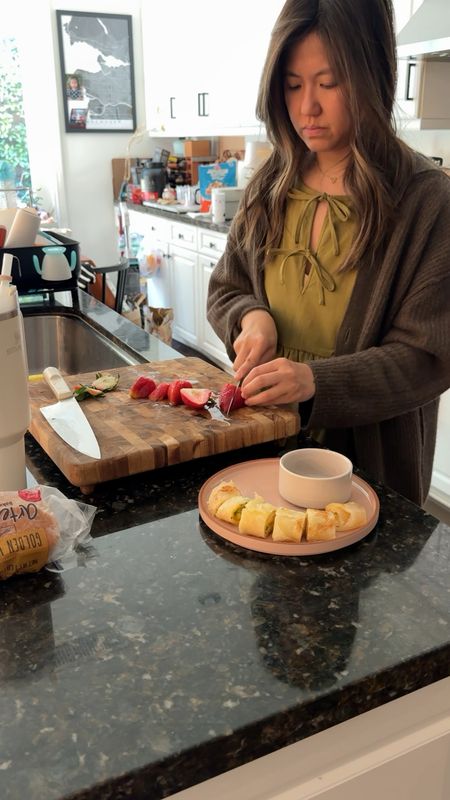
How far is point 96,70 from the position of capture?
480cm

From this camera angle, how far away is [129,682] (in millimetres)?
590

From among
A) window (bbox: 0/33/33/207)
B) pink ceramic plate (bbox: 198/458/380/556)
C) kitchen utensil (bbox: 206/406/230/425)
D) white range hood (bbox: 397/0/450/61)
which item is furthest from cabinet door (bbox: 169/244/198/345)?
pink ceramic plate (bbox: 198/458/380/556)

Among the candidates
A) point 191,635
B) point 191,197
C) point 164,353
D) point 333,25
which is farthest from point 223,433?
point 191,197

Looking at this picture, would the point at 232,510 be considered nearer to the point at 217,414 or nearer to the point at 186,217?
Result: the point at 217,414

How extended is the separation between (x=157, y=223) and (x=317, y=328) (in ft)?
11.9

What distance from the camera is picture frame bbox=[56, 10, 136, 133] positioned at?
464 cm

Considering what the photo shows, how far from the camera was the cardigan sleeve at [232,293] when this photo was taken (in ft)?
4.27

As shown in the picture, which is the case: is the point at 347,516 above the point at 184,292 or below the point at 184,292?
above

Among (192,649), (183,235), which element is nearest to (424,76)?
(183,235)

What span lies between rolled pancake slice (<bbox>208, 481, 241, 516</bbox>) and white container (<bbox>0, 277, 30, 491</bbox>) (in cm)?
24

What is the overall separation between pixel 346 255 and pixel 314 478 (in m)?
0.52

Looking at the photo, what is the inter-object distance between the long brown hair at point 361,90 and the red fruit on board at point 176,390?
1.14ft

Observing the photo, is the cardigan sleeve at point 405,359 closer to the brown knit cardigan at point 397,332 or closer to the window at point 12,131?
the brown knit cardigan at point 397,332

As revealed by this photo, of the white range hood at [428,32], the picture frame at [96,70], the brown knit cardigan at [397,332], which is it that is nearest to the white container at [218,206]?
the picture frame at [96,70]
